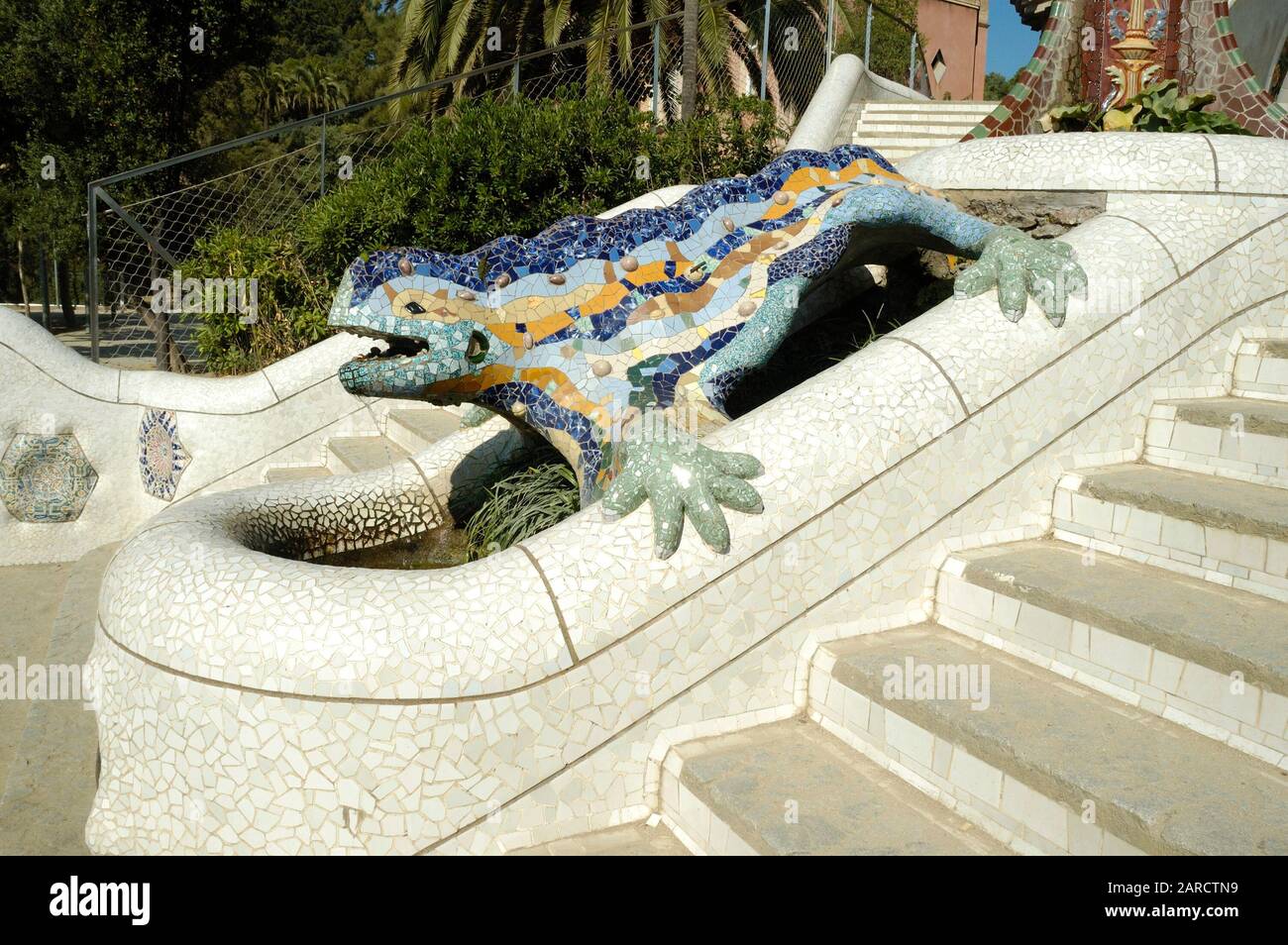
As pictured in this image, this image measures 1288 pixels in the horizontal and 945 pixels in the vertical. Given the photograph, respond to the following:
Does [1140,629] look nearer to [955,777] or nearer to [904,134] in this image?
[955,777]

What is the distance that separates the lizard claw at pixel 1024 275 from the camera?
A: 3625 mm

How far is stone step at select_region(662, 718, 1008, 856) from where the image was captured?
255 cm

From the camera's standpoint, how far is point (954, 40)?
24828mm

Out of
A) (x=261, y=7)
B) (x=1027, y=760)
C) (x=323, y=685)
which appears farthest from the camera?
(x=261, y=7)

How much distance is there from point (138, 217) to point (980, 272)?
30.7 feet

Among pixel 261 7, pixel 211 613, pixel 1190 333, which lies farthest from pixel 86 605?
pixel 261 7

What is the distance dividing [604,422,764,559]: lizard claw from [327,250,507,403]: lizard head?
86 centimetres

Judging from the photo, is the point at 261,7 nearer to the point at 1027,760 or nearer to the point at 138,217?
the point at 138,217

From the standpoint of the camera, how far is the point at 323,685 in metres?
2.70

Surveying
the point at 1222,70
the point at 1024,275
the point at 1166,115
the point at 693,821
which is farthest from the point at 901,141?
the point at 693,821

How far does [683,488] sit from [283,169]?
24.5 feet

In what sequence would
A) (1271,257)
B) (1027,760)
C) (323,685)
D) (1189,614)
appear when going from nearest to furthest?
(1027,760) < (323,685) < (1189,614) < (1271,257)

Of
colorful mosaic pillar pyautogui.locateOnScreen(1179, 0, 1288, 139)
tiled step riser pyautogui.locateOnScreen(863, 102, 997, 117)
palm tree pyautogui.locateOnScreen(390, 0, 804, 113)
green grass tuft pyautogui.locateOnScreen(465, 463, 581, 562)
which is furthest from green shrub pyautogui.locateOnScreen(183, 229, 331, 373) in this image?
palm tree pyautogui.locateOnScreen(390, 0, 804, 113)
